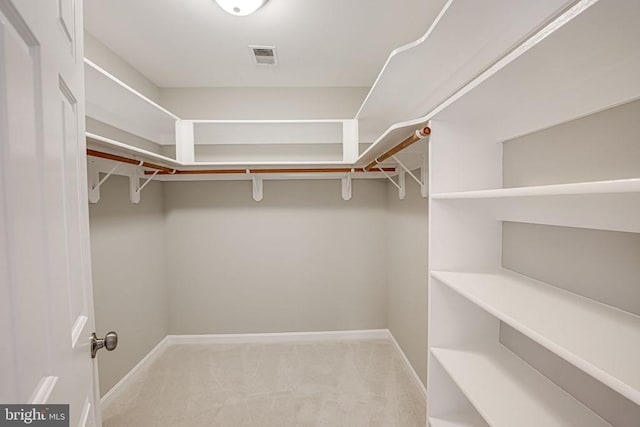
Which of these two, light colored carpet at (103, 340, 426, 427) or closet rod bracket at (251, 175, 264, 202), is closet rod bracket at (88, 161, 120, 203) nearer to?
closet rod bracket at (251, 175, 264, 202)

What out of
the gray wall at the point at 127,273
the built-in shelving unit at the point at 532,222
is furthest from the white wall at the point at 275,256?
the built-in shelving unit at the point at 532,222

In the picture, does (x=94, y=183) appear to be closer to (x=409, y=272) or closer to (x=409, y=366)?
(x=409, y=272)

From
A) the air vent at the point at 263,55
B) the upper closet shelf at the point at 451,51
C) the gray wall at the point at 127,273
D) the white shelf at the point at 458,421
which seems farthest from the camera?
the air vent at the point at 263,55

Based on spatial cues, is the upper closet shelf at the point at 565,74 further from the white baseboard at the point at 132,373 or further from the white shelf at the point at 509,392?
the white baseboard at the point at 132,373

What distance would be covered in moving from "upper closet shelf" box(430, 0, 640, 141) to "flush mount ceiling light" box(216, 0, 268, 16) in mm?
1100

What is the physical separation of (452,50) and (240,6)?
3.51 ft

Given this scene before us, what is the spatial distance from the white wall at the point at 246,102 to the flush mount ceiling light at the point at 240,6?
113cm

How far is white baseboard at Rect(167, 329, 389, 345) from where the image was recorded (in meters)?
2.70

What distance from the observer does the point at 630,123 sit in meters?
0.72

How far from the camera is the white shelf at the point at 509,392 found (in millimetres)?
828

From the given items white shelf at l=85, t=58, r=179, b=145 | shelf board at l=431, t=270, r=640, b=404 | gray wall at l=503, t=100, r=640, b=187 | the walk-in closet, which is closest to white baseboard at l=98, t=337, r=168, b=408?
the walk-in closet

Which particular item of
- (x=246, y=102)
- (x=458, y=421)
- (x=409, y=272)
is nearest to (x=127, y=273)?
(x=246, y=102)

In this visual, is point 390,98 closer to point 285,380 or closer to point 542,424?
point 542,424

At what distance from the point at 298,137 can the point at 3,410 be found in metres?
2.33
